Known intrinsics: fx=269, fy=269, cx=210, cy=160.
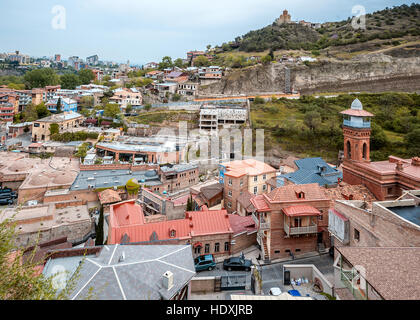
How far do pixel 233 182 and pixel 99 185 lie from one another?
1478cm

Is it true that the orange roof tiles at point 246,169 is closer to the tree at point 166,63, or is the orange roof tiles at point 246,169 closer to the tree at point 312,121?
the tree at point 312,121

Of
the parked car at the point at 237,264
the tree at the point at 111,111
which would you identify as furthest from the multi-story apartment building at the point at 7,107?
the parked car at the point at 237,264

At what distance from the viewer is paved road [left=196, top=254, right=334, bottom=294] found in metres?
12.5

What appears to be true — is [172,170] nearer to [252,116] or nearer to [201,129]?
[201,129]

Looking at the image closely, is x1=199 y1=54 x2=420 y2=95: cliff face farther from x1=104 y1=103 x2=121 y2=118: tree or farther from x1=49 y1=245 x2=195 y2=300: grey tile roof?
x1=49 y1=245 x2=195 y2=300: grey tile roof

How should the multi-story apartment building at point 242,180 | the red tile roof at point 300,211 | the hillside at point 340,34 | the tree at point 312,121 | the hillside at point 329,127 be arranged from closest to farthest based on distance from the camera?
the red tile roof at point 300,211
the multi-story apartment building at point 242,180
the hillside at point 329,127
the tree at point 312,121
the hillside at point 340,34

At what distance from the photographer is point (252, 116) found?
48.9 metres

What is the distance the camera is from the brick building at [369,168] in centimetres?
1495

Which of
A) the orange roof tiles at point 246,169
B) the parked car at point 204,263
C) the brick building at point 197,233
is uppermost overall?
the orange roof tiles at point 246,169

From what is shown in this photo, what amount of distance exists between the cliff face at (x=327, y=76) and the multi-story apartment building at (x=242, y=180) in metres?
41.2

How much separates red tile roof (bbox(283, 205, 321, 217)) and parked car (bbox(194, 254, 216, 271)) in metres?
4.79

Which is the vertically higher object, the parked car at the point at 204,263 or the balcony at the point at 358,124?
the balcony at the point at 358,124

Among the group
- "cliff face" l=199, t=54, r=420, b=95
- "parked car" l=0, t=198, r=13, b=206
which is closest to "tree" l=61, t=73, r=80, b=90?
"cliff face" l=199, t=54, r=420, b=95
